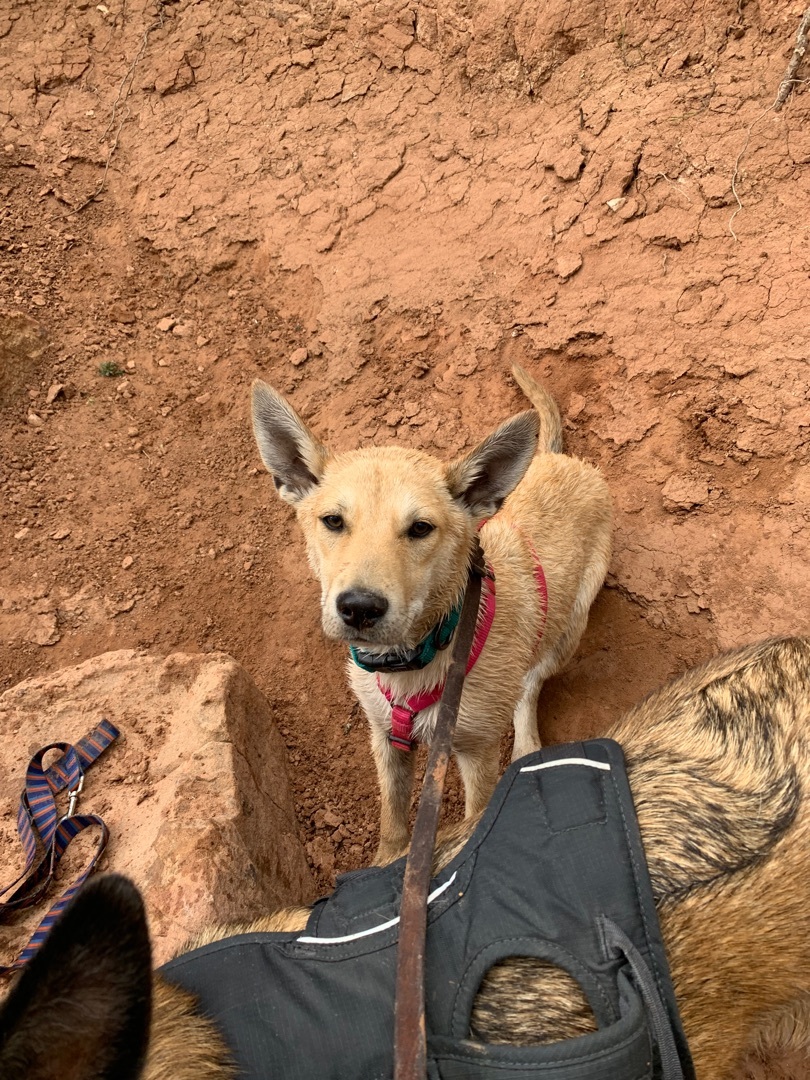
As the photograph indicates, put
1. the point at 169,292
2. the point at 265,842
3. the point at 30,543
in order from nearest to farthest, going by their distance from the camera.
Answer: the point at 265,842, the point at 30,543, the point at 169,292

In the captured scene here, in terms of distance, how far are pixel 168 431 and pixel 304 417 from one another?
1090 mm

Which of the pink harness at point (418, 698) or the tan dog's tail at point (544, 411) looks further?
the tan dog's tail at point (544, 411)

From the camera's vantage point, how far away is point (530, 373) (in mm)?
4844

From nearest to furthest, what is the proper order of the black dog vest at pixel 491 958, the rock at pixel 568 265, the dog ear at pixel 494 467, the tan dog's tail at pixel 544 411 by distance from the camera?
the black dog vest at pixel 491 958 → the dog ear at pixel 494 467 → the tan dog's tail at pixel 544 411 → the rock at pixel 568 265

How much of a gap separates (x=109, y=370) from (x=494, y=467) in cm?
372

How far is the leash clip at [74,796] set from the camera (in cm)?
275

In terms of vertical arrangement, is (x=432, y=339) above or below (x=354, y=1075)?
above

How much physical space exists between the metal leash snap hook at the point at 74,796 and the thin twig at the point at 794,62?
228 inches

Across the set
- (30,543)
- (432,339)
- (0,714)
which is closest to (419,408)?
(432,339)

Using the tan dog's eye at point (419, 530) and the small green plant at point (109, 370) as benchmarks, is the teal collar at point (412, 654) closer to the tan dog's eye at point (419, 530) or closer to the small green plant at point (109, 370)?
the tan dog's eye at point (419, 530)

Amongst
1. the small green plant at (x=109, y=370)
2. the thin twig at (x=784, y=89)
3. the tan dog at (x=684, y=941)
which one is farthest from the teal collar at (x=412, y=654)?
the small green plant at (x=109, y=370)

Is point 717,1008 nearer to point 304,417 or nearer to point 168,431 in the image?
point 304,417

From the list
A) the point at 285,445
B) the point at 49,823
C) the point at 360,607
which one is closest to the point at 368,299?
the point at 285,445

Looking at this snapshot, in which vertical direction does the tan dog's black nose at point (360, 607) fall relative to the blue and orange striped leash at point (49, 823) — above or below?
above
